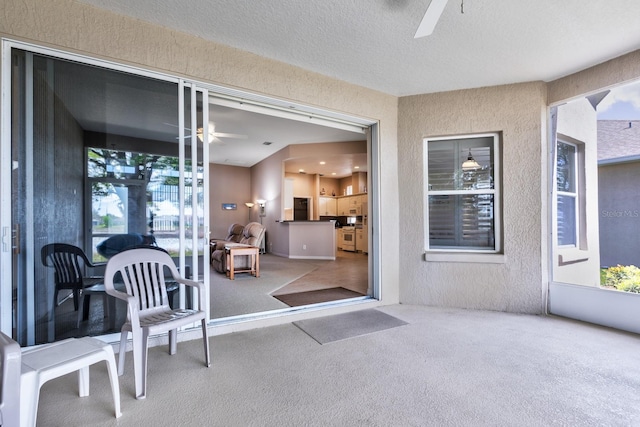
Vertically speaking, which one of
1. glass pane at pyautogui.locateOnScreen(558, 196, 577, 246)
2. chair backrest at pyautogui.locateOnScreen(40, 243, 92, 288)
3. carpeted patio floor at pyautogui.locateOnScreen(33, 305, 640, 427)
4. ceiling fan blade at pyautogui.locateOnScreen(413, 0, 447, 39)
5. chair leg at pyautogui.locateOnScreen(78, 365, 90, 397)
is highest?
ceiling fan blade at pyautogui.locateOnScreen(413, 0, 447, 39)

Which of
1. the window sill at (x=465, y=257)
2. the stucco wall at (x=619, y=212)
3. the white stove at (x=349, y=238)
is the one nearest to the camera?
the stucco wall at (x=619, y=212)

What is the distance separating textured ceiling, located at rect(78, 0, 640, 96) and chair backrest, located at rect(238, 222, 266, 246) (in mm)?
3889

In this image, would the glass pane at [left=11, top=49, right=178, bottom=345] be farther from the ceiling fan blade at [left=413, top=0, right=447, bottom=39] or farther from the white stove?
the white stove

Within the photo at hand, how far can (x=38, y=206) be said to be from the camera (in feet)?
6.97

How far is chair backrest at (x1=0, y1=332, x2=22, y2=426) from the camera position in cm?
109

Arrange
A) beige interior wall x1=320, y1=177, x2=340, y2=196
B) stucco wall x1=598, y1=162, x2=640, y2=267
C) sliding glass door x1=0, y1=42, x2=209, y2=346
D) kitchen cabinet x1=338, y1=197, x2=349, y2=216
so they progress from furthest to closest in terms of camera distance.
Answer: beige interior wall x1=320, y1=177, x2=340, y2=196
kitchen cabinet x1=338, y1=197, x2=349, y2=216
stucco wall x1=598, y1=162, x2=640, y2=267
sliding glass door x1=0, y1=42, x2=209, y2=346

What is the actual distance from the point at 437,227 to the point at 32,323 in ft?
13.6

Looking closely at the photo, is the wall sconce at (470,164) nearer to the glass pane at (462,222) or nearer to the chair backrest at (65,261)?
the glass pane at (462,222)

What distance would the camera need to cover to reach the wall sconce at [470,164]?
378 cm

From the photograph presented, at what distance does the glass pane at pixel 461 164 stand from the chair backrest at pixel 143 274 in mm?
3305

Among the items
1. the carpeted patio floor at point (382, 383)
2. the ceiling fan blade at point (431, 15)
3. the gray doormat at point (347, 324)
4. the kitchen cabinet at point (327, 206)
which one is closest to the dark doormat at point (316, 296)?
the gray doormat at point (347, 324)

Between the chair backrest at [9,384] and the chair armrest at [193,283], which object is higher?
the chair armrest at [193,283]

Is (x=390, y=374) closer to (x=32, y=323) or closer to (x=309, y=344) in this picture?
(x=309, y=344)

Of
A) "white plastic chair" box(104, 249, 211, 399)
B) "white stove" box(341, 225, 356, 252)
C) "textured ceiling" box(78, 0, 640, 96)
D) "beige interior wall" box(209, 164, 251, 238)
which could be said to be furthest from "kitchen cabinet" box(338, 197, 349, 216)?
"white plastic chair" box(104, 249, 211, 399)
